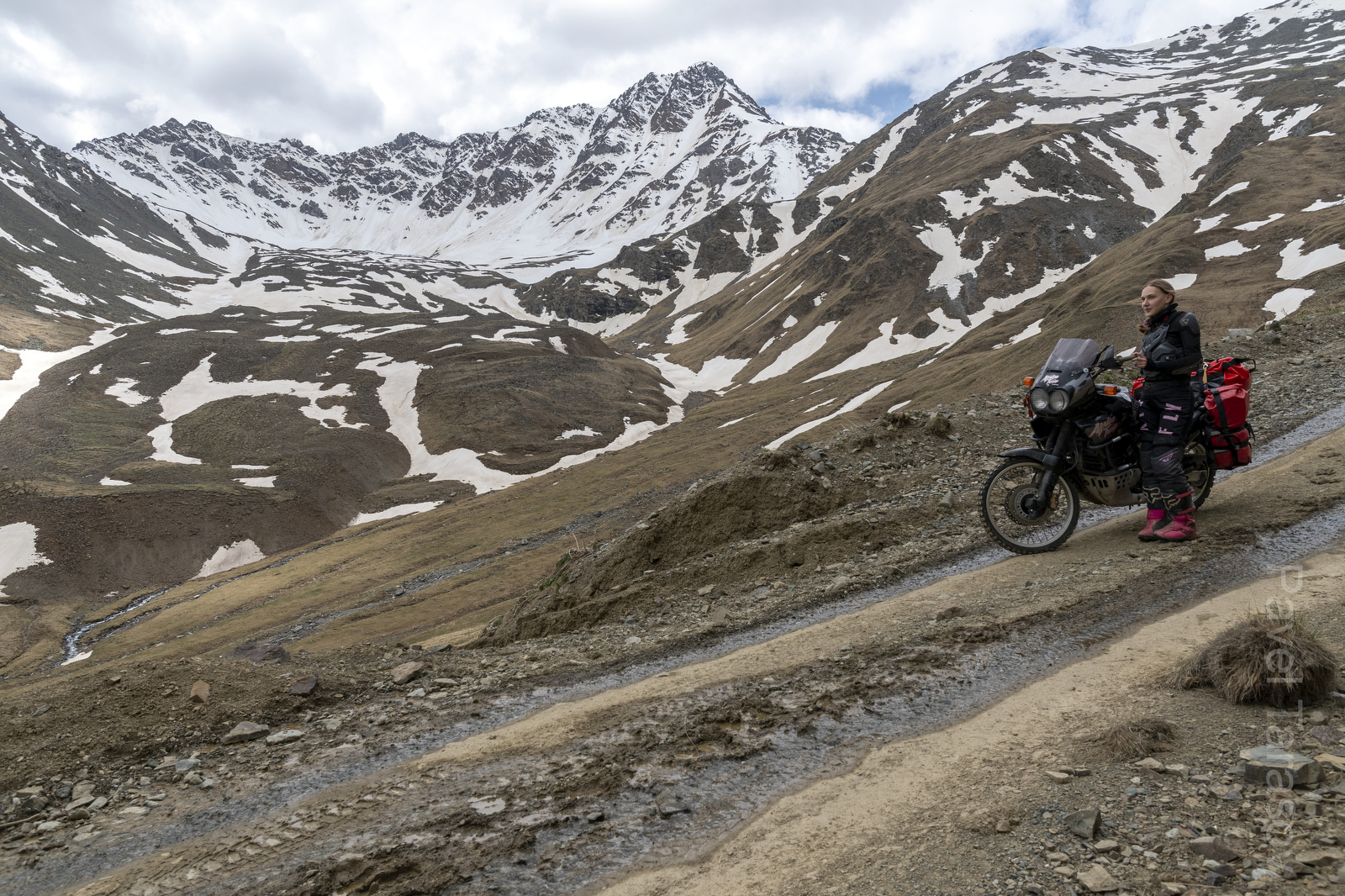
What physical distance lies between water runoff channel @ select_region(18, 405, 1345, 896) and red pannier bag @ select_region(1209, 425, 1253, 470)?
4.15 ft

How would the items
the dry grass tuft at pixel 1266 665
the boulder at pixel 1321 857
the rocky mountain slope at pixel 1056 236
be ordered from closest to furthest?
the boulder at pixel 1321 857 < the dry grass tuft at pixel 1266 665 < the rocky mountain slope at pixel 1056 236

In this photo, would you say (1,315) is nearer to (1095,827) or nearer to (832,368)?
(832,368)

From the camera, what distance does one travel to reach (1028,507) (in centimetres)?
1075

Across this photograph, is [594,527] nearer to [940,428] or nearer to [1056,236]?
[940,428]

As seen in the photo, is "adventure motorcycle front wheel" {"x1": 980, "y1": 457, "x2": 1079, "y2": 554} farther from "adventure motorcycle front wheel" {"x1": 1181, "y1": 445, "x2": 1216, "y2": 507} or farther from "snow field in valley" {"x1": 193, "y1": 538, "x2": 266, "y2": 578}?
"snow field in valley" {"x1": 193, "y1": 538, "x2": 266, "y2": 578}

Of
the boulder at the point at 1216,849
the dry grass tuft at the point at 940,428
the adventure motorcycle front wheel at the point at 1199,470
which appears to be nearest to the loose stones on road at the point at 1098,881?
the boulder at the point at 1216,849

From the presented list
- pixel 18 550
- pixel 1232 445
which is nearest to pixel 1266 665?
pixel 1232 445

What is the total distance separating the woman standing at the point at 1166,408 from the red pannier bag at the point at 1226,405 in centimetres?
53

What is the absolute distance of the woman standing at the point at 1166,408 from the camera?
9.73 meters

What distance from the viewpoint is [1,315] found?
127 m

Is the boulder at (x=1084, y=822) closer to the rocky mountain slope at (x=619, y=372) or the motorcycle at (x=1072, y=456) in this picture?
the motorcycle at (x=1072, y=456)

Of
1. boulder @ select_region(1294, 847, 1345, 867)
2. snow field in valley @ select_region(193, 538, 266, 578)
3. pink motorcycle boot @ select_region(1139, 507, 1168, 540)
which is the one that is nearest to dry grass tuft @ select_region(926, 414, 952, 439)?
pink motorcycle boot @ select_region(1139, 507, 1168, 540)

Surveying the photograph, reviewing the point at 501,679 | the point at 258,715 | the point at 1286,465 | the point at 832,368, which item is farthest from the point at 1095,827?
the point at 832,368

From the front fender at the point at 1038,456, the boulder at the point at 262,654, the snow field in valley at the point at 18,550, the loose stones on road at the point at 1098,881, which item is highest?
the snow field in valley at the point at 18,550
